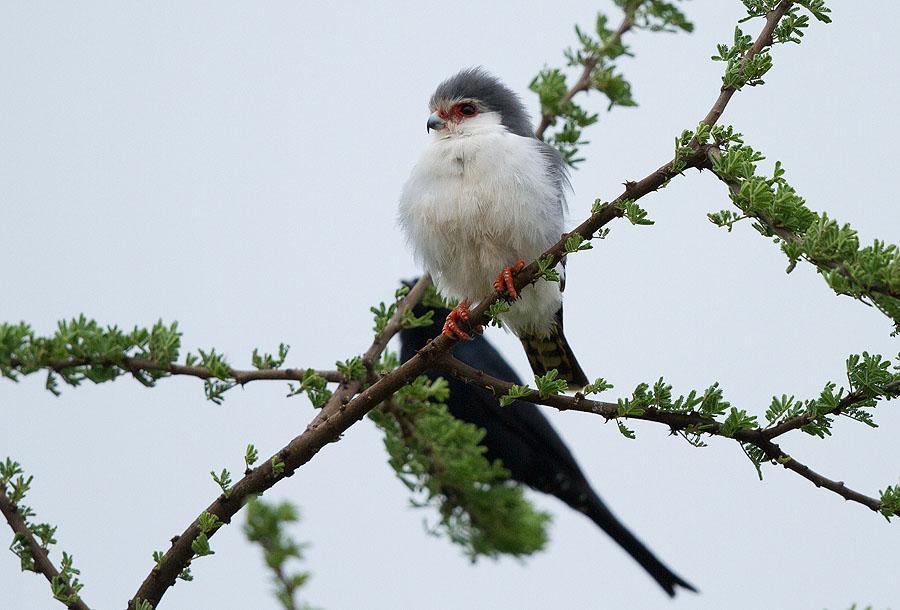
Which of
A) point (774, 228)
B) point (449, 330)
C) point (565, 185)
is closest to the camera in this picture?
point (774, 228)

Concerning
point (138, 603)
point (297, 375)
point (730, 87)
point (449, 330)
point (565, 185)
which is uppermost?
point (565, 185)

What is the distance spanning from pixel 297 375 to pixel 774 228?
1.69m

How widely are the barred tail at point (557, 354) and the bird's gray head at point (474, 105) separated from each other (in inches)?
32.4

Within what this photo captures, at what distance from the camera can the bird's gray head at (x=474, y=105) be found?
4.13 m

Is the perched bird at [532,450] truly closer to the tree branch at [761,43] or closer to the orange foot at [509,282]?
the orange foot at [509,282]

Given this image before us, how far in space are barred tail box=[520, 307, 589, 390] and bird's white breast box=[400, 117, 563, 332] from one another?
0.37m

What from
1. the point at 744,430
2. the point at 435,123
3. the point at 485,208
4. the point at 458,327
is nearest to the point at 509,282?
the point at 458,327

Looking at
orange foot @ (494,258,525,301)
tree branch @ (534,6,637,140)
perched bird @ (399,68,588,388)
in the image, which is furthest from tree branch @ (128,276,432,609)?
tree branch @ (534,6,637,140)

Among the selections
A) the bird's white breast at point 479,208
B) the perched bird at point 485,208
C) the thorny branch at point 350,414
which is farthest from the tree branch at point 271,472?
the bird's white breast at point 479,208

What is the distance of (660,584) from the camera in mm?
5430

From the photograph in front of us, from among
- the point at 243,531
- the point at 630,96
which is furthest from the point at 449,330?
the point at 630,96

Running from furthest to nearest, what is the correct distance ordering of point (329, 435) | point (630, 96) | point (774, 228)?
point (630, 96)
point (329, 435)
point (774, 228)

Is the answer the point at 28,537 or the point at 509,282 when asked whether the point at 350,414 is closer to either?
the point at 509,282

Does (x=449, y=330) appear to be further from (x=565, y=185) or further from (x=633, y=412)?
(x=565, y=185)
